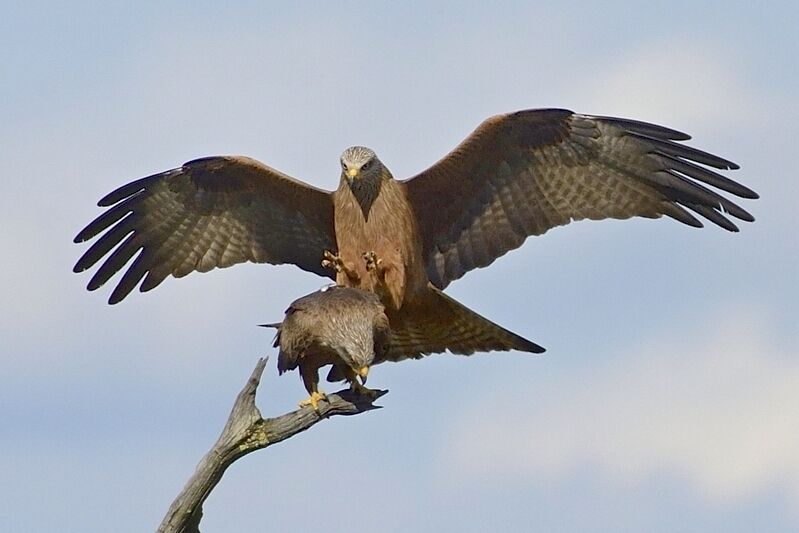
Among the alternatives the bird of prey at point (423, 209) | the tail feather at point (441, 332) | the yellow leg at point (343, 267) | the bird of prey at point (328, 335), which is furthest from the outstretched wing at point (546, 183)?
the bird of prey at point (328, 335)

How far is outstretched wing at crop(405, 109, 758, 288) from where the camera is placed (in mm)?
10312

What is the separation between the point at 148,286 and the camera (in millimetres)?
11039

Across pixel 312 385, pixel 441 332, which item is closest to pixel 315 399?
pixel 312 385

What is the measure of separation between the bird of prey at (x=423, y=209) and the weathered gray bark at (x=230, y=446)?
2265 millimetres

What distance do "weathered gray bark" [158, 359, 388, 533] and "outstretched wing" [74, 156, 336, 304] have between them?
3.01 metres

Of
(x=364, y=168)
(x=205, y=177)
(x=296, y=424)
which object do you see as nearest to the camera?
(x=296, y=424)

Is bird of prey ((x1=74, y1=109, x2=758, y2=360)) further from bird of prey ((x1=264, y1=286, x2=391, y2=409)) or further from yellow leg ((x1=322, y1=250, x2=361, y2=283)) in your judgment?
bird of prey ((x1=264, y1=286, x2=391, y2=409))

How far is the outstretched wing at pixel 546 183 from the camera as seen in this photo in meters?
10.3

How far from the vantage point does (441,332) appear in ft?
34.2

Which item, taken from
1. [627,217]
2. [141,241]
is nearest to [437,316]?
[627,217]

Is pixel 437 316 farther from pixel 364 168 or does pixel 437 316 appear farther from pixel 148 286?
pixel 148 286

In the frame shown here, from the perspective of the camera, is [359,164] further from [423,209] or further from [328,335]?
[328,335]

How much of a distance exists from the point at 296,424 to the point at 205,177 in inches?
125

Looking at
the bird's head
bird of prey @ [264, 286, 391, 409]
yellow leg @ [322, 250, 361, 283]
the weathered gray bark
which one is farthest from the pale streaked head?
the weathered gray bark
